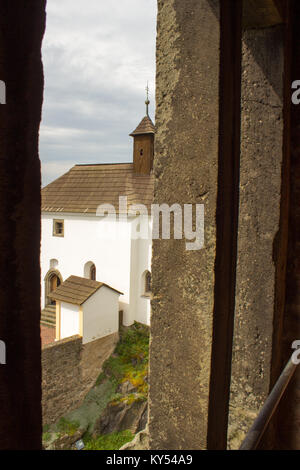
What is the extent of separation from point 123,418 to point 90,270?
18.3 ft

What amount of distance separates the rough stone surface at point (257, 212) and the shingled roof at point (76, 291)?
9569 mm

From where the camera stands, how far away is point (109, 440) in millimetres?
9961

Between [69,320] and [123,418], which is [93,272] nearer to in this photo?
[69,320]

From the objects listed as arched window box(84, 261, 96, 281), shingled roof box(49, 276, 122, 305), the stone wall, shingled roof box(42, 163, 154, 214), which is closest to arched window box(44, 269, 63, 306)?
arched window box(84, 261, 96, 281)

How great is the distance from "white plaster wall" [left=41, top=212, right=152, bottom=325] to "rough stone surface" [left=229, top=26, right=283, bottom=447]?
1082cm

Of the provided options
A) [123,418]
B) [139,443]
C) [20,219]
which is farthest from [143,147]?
[20,219]

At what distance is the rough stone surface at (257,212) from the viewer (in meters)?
Result: 2.13

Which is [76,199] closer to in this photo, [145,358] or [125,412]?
[145,358]

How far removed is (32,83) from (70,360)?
1105 centimetres

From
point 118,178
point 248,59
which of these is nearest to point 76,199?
point 118,178

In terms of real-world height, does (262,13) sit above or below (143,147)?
below

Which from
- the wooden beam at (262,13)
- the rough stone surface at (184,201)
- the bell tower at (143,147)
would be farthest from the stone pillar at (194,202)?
the bell tower at (143,147)

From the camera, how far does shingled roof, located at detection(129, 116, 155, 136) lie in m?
15.1

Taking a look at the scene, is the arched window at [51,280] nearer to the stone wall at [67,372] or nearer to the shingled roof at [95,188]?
the shingled roof at [95,188]
